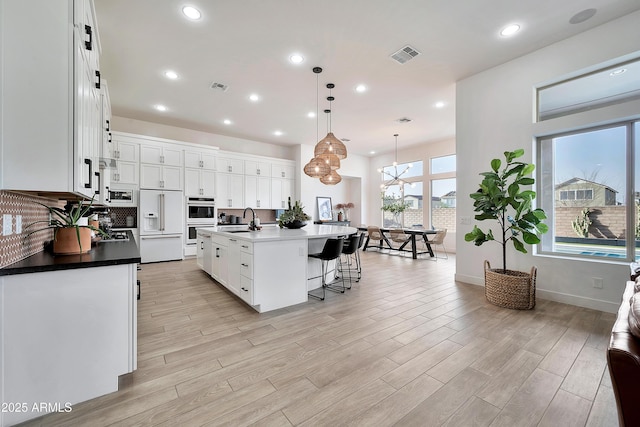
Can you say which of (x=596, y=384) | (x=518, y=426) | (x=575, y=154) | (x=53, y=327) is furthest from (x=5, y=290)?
(x=575, y=154)

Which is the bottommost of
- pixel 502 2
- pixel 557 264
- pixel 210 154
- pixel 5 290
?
pixel 557 264

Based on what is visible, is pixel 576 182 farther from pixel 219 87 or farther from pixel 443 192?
pixel 219 87

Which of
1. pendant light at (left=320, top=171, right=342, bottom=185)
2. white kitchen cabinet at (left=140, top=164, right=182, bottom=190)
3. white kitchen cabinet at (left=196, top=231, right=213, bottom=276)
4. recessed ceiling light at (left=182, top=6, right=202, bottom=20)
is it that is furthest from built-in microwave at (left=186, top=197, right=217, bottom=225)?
recessed ceiling light at (left=182, top=6, right=202, bottom=20)

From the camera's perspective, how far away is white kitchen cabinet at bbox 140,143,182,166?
5.66m

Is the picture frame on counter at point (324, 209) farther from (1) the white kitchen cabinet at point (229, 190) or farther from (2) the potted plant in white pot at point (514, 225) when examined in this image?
(2) the potted plant in white pot at point (514, 225)

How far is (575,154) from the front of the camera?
3.38m

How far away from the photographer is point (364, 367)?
6.25ft

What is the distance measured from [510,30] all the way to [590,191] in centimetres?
225

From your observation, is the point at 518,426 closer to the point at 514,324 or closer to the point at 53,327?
the point at 514,324

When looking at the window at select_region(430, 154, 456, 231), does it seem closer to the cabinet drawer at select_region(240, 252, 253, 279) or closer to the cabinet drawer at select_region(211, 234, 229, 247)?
the cabinet drawer at select_region(211, 234, 229, 247)

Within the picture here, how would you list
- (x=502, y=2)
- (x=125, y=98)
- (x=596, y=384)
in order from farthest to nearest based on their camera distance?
(x=125, y=98) → (x=502, y=2) → (x=596, y=384)

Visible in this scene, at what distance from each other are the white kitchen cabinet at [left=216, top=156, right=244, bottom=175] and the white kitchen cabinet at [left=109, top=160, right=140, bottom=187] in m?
1.80

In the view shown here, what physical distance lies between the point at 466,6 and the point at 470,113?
5.55 ft

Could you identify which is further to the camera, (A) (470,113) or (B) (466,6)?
(A) (470,113)
